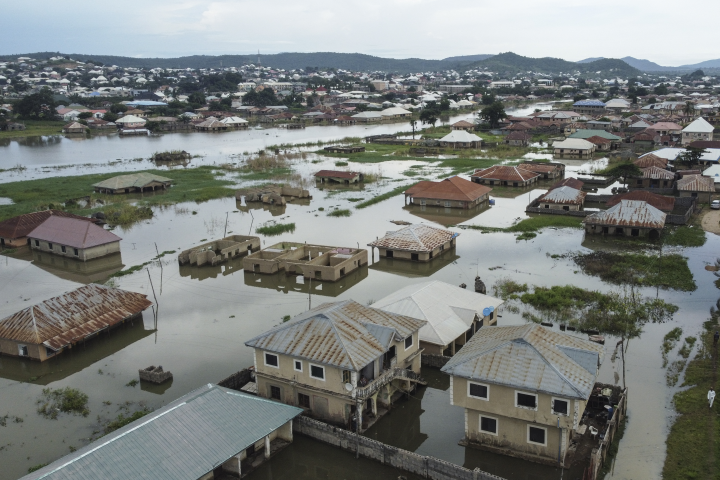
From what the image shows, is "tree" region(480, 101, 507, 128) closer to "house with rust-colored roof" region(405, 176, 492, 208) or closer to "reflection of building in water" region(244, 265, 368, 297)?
"house with rust-colored roof" region(405, 176, 492, 208)

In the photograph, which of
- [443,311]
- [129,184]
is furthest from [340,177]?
[443,311]

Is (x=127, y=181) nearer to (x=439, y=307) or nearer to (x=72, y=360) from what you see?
(x=72, y=360)

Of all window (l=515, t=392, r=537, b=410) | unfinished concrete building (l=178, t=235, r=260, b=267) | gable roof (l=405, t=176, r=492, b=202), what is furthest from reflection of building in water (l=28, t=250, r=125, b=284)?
window (l=515, t=392, r=537, b=410)

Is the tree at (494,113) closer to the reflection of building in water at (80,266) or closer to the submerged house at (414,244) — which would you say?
the submerged house at (414,244)

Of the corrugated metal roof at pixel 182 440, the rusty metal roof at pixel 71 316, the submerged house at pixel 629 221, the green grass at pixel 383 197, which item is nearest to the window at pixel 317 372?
the corrugated metal roof at pixel 182 440

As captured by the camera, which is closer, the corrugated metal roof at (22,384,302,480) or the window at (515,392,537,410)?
the corrugated metal roof at (22,384,302,480)
